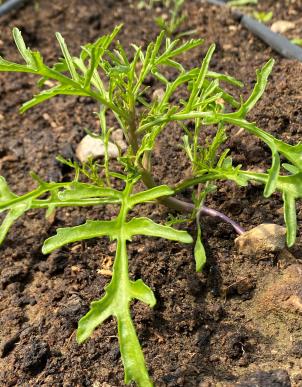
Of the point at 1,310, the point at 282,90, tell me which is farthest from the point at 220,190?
the point at 1,310

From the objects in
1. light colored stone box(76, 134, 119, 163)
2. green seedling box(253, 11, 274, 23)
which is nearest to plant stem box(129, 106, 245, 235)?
light colored stone box(76, 134, 119, 163)

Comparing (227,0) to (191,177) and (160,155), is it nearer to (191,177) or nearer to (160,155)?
(160,155)

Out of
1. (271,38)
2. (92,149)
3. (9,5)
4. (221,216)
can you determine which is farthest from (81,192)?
(9,5)

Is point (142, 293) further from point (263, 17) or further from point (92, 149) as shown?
point (263, 17)

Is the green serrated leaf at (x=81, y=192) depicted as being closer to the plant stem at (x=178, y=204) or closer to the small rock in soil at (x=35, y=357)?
the plant stem at (x=178, y=204)

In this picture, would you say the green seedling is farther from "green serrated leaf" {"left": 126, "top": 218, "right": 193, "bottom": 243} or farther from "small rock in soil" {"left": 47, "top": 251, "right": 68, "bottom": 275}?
"green serrated leaf" {"left": 126, "top": 218, "right": 193, "bottom": 243}
